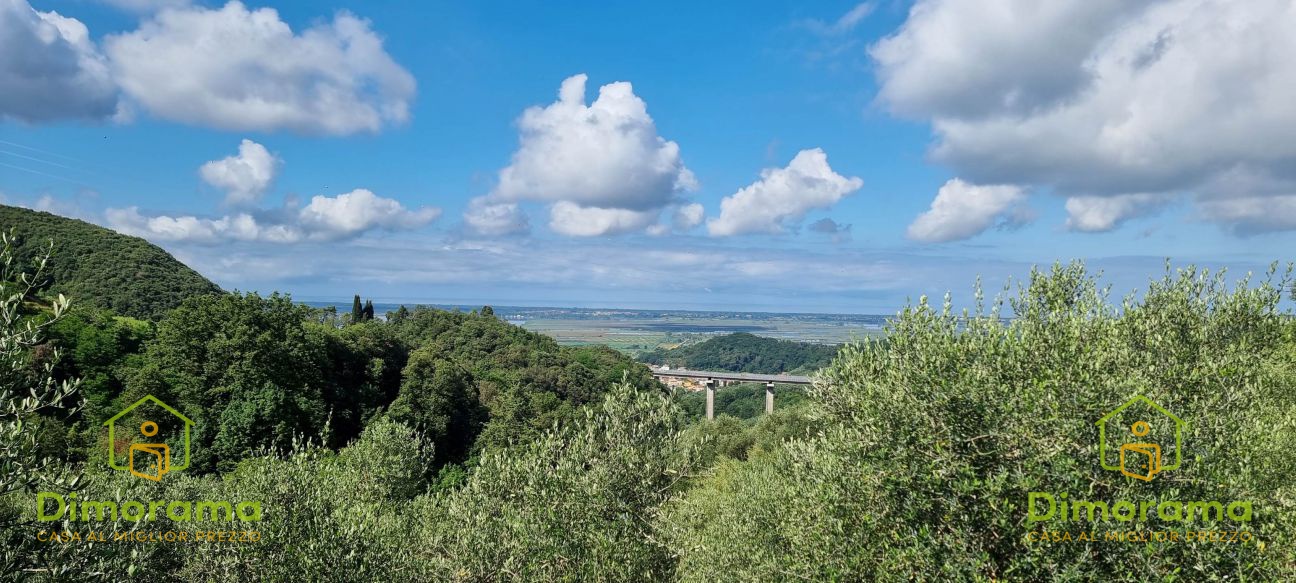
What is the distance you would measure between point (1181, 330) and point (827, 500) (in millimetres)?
10910

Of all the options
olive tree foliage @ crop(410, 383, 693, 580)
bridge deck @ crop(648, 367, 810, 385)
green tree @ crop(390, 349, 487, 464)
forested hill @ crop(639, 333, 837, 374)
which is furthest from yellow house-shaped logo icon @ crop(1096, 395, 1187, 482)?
forested hill @ crop(639, 333, 837, 374)

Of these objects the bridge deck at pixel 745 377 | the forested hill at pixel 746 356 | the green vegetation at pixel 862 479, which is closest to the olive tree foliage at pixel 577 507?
the green vegetation at pixel 862 479

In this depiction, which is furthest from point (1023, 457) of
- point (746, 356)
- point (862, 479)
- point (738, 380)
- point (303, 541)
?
point (746, 356)

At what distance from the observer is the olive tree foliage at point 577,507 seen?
1569 cm

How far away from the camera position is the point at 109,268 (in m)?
79.1

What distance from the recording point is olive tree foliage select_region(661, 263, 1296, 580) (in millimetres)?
9570

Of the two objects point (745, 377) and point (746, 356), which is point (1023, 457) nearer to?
point (745, 377)

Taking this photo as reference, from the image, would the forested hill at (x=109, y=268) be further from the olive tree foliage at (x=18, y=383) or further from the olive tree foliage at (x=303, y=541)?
the olive tree foliage at (x=18, y=383)

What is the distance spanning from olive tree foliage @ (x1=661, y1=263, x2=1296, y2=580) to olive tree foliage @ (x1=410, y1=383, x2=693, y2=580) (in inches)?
122

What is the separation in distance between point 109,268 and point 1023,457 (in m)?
99.8

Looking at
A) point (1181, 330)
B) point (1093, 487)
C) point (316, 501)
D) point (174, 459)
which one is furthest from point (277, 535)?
point (174, 459)

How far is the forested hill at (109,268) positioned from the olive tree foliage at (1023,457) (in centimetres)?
7818

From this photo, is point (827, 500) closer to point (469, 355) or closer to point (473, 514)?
point (473, 514)

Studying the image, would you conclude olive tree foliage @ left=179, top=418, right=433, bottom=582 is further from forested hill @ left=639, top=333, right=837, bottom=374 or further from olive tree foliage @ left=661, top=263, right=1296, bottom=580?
forested hill @ left=639, top=333, right=837, bottom=374
